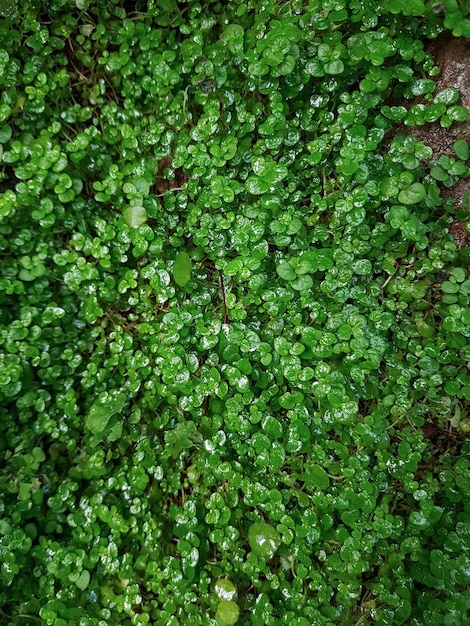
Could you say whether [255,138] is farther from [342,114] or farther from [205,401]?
[205,401]

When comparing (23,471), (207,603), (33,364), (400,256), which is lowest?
(207,603)

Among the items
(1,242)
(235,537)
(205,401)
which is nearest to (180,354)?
(205,401)

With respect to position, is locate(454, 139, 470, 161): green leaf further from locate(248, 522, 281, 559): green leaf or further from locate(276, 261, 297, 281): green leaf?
locate(248, 522, 281, 559): green leaf

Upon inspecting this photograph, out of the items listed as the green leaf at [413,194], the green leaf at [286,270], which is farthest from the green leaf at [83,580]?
the green leaf at [413,194]

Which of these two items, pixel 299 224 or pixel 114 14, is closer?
pixel 299 224

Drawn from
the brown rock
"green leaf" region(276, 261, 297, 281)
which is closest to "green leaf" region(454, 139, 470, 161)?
the brown rock

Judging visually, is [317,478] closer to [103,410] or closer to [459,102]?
[103,410]
